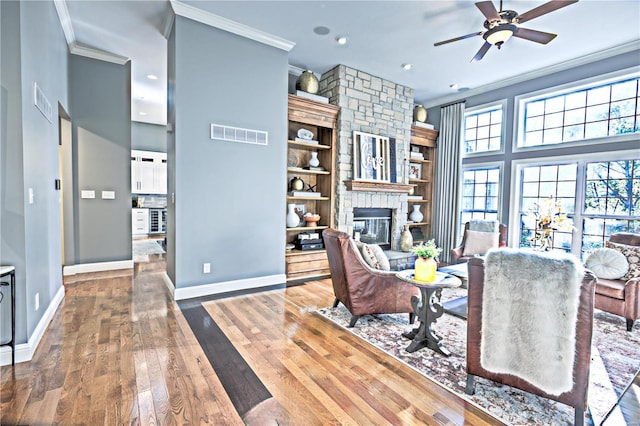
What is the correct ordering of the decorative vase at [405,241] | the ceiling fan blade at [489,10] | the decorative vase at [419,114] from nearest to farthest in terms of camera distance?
the ceiling fan blade at [489,10]
the decorative vase at [405,241]
the decorative vase at [419,114]

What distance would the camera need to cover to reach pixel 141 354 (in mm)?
2459

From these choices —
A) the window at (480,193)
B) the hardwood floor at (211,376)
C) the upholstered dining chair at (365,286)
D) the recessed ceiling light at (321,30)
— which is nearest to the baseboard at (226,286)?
the hardwood floor at (211,376)

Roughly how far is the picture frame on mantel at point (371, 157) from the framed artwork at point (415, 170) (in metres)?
1.32

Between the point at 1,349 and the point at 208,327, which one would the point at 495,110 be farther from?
the point at 1,349

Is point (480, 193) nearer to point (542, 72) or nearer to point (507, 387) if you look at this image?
point (542, 72)

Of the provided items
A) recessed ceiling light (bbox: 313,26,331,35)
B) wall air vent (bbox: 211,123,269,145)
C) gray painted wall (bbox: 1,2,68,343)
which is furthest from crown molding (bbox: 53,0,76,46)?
recessed ceiling light (bbox: 313,26,331,35)

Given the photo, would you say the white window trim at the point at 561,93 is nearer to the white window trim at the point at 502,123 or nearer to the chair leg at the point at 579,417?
the white window trim at the point at 502,123

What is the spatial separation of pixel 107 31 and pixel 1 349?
12.8 feet

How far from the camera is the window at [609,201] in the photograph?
14.3 ft

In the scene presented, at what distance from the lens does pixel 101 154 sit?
195 inches

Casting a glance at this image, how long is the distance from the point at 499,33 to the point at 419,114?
3458mm

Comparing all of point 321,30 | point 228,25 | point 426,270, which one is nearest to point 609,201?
point 426,270

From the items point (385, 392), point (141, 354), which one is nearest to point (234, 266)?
point (141, 354)

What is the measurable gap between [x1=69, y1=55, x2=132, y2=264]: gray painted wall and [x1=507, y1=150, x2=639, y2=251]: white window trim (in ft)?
21.8
